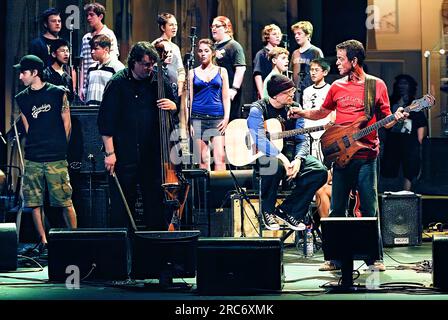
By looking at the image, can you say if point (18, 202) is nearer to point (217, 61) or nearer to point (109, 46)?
point (109, 46)

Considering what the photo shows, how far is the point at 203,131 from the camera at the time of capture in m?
12.2

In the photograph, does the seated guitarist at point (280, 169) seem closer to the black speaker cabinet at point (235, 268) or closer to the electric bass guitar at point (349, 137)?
the electric bass guitar at point (349, 137)

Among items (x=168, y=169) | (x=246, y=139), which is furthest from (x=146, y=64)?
(x=246, y=139)

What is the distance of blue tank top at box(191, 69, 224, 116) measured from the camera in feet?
39.8

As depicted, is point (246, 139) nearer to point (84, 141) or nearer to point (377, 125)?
point (377, 125)

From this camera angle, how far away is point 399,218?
11.4 metres

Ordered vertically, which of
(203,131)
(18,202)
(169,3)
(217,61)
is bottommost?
(18,202)

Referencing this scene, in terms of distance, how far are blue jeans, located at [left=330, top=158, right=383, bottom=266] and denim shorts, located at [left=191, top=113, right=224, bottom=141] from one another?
307cm

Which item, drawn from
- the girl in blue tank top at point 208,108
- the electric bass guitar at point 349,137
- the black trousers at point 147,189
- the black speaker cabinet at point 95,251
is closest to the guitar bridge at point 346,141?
the electric bass guitar at point 349,137

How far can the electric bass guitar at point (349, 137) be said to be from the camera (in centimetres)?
933

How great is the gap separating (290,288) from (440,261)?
1.28m

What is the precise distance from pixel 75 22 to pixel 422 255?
5708mm
